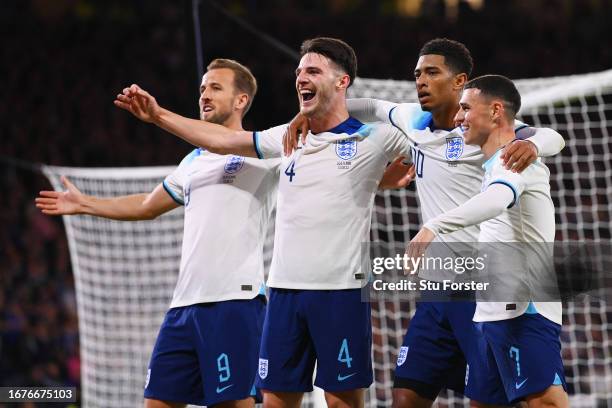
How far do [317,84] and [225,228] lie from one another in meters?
0.85

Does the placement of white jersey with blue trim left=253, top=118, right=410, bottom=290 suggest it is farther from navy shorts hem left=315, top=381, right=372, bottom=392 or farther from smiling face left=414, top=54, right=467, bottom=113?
navy shorts hem left=315, top=381, right=372, bottom=392

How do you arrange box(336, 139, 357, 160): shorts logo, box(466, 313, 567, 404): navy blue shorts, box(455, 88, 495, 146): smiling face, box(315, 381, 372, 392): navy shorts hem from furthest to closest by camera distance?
box(336, 139, 357, 160): shorts logo
box(315, 381, 372, 392): navy shorts hem
box(455, 88, 495, 146): smiling face
box(466, 313, 567, 404): navy blue shorts

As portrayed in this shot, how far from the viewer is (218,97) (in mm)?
5234

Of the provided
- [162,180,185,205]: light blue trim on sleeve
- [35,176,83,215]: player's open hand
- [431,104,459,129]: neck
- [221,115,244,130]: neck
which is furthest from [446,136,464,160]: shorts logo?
[35,176,83,215]: player's open hand

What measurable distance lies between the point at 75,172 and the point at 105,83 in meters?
7.40

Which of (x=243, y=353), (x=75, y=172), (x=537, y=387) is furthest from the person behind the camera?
(x=75, y=172)

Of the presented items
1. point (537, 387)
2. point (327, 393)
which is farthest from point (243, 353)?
point (537, 387)

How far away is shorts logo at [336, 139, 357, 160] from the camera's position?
4.71 metres

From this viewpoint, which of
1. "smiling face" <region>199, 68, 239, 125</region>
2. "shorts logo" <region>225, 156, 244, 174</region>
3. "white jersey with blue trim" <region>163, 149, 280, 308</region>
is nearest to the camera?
"white jersey with blue trim" <region>163, 149, 280, 308</region>

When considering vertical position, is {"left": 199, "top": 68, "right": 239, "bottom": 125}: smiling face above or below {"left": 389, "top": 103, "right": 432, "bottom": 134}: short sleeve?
above

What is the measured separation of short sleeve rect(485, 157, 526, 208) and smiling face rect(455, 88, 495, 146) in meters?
0.23

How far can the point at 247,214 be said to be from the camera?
507 centimetres

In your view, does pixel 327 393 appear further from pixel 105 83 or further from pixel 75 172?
pixel 105 83

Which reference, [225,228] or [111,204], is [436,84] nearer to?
[225,228]
